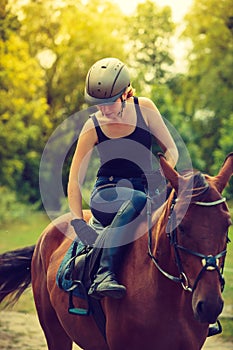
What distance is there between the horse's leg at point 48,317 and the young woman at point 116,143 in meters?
1.29

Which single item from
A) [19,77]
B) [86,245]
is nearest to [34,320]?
[86,245]

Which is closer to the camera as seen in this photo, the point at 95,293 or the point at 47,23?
the point at 95,293

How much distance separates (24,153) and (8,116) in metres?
2.65

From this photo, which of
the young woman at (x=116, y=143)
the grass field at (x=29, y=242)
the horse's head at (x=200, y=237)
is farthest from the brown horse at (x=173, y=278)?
the grass field at (x=29, y=242)

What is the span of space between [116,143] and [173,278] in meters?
1.11

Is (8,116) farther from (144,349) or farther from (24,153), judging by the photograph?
(144,349)

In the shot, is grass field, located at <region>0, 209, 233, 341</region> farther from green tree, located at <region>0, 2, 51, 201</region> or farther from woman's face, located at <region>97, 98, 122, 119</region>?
woman's face, located at <region>97, 98, 122, 119</region>

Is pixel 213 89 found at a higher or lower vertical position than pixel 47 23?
lower

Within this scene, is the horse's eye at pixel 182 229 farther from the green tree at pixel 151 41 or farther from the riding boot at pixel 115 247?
the green tree at pixel 151 41

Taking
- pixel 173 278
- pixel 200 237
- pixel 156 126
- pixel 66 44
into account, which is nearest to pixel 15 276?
pixel 156 126

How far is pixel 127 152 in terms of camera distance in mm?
5477

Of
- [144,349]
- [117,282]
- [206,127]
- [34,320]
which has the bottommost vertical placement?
[206,127]

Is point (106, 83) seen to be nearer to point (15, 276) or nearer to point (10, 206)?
point (15, 276)

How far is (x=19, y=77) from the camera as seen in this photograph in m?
33.4
